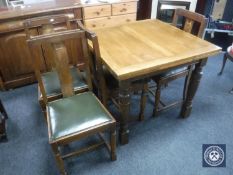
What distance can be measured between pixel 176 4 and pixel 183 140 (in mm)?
2296

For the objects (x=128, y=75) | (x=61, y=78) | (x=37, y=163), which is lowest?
(x=37, y=163)

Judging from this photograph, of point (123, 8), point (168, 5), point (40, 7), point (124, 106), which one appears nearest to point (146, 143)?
point (124, 106)

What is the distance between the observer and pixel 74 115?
142cm

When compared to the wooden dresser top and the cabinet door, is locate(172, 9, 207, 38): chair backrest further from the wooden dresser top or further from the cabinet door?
the cabinet door

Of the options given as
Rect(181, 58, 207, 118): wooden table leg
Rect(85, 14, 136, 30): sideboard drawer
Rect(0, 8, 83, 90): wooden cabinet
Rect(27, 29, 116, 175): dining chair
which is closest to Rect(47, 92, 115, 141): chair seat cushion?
Rect(27, 29, 116, 175): dining chair

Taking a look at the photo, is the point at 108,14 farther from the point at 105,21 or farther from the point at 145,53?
the point at 145,53

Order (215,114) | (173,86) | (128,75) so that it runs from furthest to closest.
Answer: (173,86) < (215,114) < (128,75)

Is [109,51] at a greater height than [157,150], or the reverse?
[109,51]

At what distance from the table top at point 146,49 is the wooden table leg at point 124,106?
114 mm

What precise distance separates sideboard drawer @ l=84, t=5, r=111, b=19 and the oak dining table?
64 centimetres

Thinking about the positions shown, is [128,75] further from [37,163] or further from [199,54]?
[37,163]

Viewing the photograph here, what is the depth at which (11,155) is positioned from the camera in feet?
5.70

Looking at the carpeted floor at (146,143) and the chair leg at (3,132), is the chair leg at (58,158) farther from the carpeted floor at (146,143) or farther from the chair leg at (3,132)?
the chair leg at (3,132)

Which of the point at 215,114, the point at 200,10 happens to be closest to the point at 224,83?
the point at 215,114
